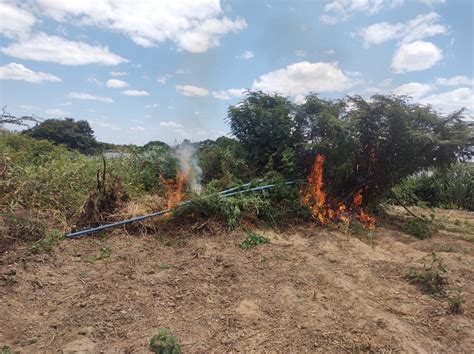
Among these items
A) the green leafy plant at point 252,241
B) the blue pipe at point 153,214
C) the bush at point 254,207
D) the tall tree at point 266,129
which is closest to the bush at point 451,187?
the tall tree at point 266,129

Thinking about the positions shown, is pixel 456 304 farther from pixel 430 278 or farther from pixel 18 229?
pixel 18 229

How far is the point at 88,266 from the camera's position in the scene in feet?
13.1

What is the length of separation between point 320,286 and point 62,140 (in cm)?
880

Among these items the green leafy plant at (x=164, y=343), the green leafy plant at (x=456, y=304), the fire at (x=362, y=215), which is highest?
the fire at (x=362, y=215)

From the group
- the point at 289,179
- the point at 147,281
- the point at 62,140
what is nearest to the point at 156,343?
the point at 147,281

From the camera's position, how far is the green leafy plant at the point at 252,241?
4749 mm

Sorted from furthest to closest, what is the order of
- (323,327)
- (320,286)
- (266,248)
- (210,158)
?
(210,158), (266,248), (320,286), (323,327)

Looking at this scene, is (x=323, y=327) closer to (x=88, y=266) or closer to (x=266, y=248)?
(x=266, y=248)

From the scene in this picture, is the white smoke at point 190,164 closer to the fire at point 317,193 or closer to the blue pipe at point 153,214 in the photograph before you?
the blue pipe at point 153,214

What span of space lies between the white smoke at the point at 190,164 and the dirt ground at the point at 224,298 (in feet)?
5.51

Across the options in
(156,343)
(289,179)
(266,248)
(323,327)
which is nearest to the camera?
(156,343)

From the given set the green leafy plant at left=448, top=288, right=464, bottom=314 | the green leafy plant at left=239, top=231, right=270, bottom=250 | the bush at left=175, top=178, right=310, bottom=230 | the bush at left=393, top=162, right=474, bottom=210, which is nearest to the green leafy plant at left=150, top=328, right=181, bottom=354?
the green leafy plant at left=239, top=231, right=270, bottom=250

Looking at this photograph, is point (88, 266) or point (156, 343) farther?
point (88, 266)

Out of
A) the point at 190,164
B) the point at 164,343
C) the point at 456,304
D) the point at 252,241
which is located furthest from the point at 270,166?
the point at 164,343
